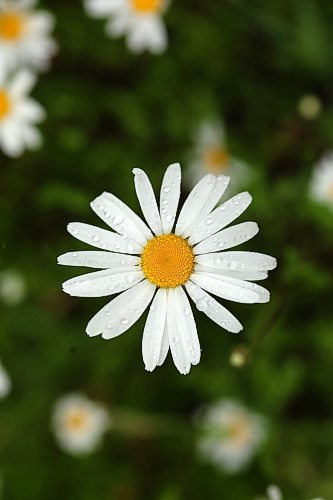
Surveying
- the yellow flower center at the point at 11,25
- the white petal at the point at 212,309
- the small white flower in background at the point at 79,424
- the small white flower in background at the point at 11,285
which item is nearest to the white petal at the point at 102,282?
the white petal at the point at 212,309

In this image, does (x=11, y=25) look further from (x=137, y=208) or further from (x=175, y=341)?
(x=175, y=341)

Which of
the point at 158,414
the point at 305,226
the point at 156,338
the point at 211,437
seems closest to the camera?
the point at 156,338

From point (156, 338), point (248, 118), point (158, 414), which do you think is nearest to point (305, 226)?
point (248, 118)

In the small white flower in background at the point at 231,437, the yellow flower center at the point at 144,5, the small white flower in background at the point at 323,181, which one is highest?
the yellow flower center at the point at 144,5

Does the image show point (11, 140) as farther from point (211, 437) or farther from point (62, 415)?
point (211, 437)

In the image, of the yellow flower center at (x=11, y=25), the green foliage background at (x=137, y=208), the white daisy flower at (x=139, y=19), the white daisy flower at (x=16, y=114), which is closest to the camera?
the white daisy flower at (x=16, y=114)

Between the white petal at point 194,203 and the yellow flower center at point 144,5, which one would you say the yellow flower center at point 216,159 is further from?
the white petal at point 194,203
